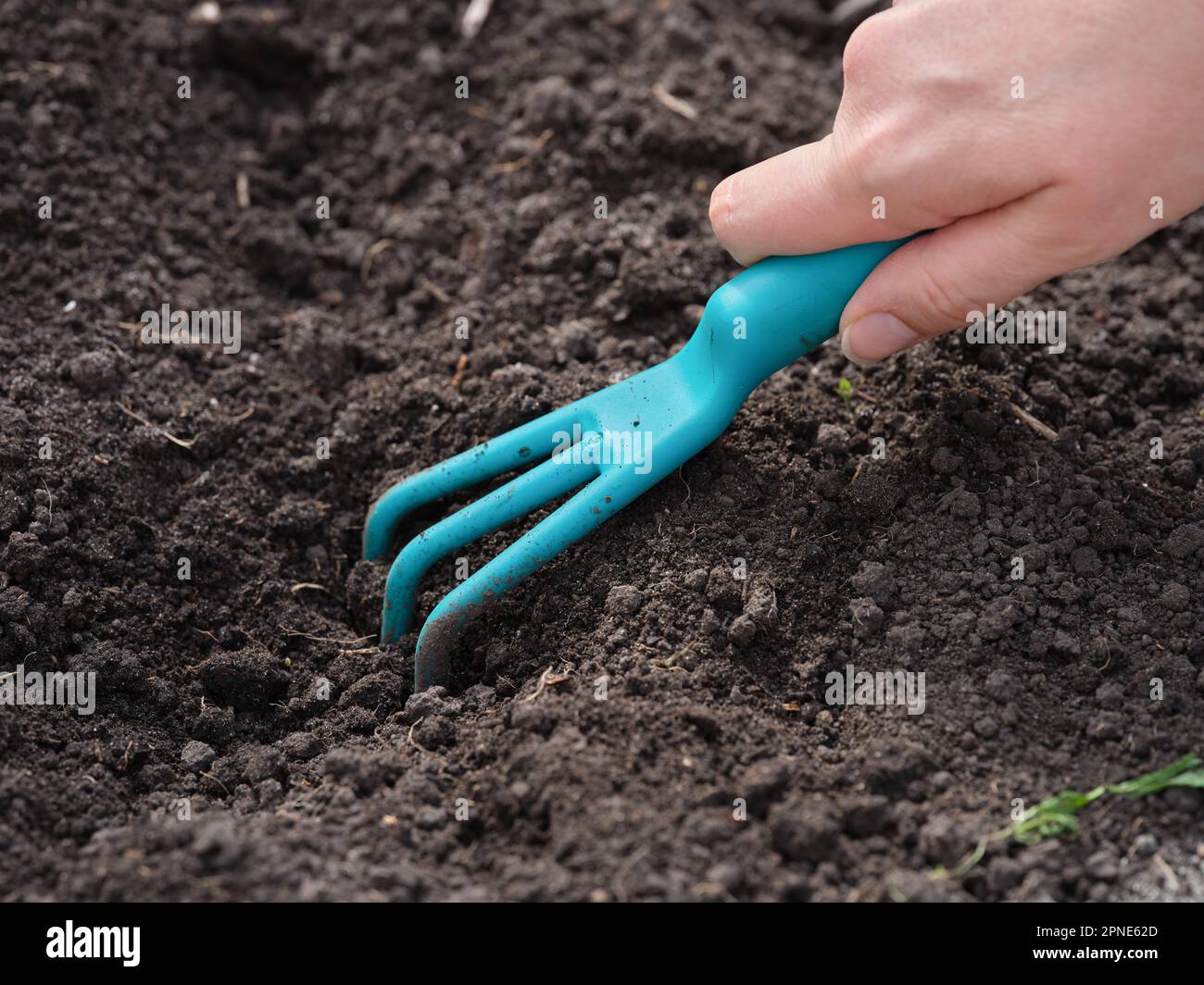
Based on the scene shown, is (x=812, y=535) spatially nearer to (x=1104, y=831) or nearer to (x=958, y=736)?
(x=958, y=736)

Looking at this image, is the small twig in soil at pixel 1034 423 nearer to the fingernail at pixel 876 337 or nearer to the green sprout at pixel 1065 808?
the fingernail at pixel 876 337

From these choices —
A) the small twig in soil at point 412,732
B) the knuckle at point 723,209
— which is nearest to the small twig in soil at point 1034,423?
the knuckle at point 723,209

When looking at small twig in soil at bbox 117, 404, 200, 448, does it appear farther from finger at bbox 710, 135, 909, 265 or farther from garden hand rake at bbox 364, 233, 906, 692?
finger at bbox 710, 135, 909, 265

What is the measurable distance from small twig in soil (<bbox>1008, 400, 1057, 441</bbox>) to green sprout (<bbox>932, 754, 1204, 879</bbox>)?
0.65 m

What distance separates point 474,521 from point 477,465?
12 cm

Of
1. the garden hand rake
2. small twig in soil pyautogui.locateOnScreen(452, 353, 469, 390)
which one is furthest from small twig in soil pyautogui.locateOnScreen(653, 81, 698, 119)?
the garden hand rake

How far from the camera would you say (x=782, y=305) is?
191 centimetres

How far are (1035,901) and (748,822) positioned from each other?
1.29 ft

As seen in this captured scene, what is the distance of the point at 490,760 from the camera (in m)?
1.77

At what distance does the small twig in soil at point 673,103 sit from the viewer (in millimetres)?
2760

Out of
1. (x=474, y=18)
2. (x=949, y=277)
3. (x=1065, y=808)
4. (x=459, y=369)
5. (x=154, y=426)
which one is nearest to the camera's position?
(x=1065, y=808)

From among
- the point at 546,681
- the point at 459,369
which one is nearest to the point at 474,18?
the point at 459,369

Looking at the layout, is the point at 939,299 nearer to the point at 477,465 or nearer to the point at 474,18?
the point at 477,465
